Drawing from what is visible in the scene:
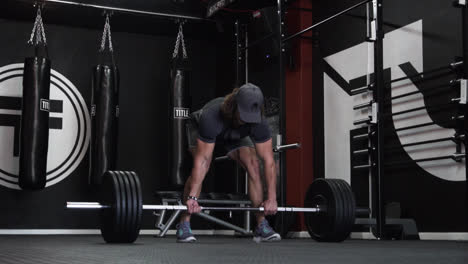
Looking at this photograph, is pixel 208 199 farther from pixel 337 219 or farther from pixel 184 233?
pixel 337 219

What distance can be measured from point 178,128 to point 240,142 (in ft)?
6.36

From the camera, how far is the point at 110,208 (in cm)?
340

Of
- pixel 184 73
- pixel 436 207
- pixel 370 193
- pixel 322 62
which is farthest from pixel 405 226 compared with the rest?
pixel 184 73

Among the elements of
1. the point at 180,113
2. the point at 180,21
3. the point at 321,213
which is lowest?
the point at 321,213

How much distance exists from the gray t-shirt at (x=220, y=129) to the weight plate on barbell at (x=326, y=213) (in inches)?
20.7

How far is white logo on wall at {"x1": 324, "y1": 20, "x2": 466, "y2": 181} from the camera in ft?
13.3

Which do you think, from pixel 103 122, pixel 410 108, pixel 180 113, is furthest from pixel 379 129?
pixel 103 122

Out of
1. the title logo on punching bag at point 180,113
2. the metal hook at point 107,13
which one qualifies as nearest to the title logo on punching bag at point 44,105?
the metal hook at point 107,13

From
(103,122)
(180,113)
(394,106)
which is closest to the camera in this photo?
(394,106)

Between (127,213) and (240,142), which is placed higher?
(240,142)

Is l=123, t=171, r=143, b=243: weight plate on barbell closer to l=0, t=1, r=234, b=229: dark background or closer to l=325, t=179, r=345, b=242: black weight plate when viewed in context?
l=325, t=179, r=345, b=242: black weight plate

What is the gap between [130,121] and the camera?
629 cm

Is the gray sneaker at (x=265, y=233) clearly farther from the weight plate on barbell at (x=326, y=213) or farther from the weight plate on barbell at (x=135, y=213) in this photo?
the weight plate on barbell at (x=135, y=213)

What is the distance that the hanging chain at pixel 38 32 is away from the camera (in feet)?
18.0
